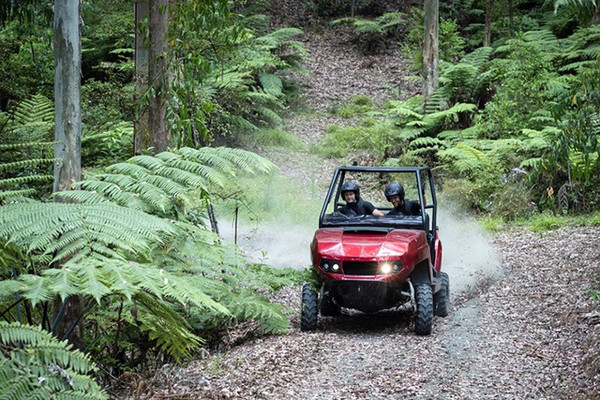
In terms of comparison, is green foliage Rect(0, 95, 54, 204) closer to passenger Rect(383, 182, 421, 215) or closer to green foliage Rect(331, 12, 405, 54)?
passenger Rect(383, 182, 421, 215)

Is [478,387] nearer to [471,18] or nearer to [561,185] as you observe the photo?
[561,185]

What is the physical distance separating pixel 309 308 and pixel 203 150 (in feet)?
9.17

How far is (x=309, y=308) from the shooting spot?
24.5 feet

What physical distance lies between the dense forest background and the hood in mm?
567

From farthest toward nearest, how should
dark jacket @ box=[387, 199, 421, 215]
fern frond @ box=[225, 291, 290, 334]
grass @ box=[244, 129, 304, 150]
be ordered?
1. grass @ box=[244, 129, 304, 150]
2. dark jacket @ box=[387, 199, 421, 215]
3. fern frond @ box=[225, 291, 290, 334]

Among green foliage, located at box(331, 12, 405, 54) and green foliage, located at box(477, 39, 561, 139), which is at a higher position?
green foliage, located at box(331, 12, 405, 54)

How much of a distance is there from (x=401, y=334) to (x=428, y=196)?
8.94 m

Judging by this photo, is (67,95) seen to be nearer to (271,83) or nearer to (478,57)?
(271,83)

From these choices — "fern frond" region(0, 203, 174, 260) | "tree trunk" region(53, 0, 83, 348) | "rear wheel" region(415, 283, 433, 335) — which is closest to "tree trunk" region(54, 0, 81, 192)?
"tree trunk" region(53, 0, 83, 348)

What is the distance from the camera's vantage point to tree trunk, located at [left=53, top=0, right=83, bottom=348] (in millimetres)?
5125

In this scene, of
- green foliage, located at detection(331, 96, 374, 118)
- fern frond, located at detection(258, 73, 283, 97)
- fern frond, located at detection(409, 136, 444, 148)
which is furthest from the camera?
green foliage, located at detection(331, 96, 374, 118)

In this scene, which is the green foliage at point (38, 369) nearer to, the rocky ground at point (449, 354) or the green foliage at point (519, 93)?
the rocky ground at point (449, 354)

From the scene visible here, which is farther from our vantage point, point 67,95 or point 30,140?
point 30,140

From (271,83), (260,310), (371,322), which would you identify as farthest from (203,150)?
(271,83)
